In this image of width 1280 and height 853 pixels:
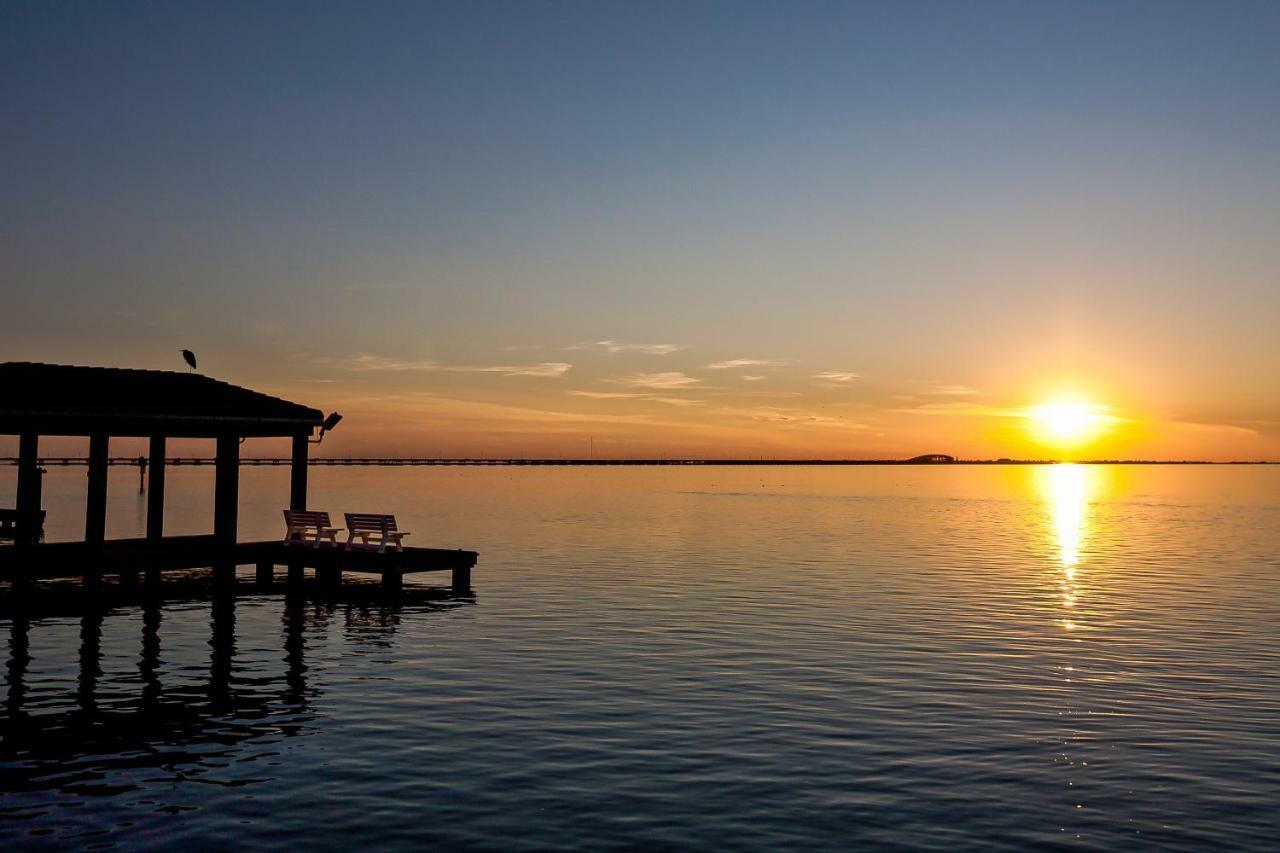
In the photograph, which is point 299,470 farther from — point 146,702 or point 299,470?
point 146,702

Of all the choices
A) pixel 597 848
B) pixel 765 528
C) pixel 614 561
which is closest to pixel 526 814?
pixel 597 848

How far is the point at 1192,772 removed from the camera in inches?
576

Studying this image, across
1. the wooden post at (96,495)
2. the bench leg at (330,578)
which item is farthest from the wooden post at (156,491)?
the bench leg at (330,578)

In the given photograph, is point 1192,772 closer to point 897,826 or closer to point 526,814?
point 897,826

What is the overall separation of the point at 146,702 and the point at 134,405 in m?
14.1

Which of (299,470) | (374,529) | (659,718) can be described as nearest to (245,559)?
(299,470)

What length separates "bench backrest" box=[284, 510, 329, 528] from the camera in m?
34.2

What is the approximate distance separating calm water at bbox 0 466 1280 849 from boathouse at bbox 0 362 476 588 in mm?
1497

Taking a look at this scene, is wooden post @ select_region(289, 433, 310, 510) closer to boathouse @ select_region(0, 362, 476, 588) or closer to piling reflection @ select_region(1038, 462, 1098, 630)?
boathouse @ select_region(0, 362, 476, 588)

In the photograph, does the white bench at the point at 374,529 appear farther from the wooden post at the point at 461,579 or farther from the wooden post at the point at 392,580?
the wooden post at the point at 461,579

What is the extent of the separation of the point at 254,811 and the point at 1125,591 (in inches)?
1192

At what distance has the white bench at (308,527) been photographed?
33969 mm

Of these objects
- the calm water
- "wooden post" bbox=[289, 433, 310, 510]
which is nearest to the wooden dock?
the calm water

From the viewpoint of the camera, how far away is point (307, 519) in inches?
1359
